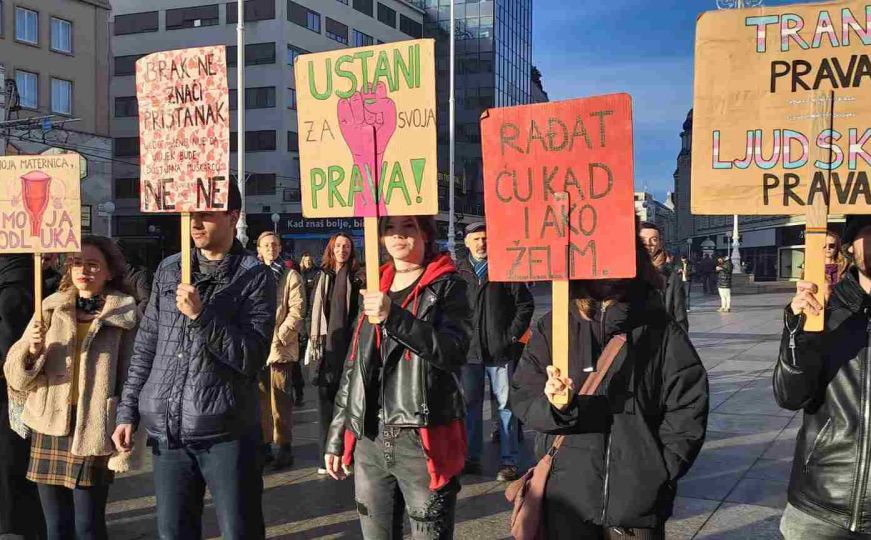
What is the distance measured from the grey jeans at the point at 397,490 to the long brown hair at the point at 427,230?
82cm

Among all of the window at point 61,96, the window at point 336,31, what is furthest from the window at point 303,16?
the window at point 61,96

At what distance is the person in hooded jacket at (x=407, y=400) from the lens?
3145mm

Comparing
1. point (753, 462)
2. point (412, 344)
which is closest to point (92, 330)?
point (412, 344)

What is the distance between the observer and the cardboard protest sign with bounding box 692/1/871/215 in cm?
289

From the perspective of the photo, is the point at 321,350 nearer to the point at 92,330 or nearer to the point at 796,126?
the point at 92,330

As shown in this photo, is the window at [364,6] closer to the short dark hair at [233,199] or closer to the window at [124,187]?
the window at [124,187]

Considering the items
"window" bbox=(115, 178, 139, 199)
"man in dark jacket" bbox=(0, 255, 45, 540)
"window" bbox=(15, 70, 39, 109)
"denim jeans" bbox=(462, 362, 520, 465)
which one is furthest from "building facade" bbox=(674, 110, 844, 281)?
"window" bbox=(115, 178, 139, 199)

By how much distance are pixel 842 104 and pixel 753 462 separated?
4.14 meters

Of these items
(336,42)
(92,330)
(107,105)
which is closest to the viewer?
(92,330)

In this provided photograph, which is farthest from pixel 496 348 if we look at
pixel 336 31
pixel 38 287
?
pixel 336 31

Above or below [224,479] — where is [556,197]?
above

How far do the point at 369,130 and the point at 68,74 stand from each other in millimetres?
39855

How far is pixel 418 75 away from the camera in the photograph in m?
3.30

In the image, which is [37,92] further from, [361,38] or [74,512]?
[74,512]
